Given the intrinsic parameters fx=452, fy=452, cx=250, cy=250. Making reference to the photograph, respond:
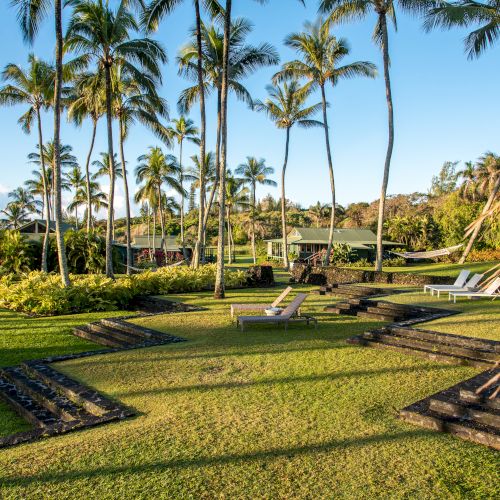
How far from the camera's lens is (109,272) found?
17750 mm

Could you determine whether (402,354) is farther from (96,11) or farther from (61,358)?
(96,11)

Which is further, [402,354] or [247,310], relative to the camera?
[247,310]

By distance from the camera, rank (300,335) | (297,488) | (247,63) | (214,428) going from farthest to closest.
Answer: (247,63) < (300,335) < (214,428) < (297,488)

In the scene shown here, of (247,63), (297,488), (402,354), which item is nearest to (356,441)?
(297,488)

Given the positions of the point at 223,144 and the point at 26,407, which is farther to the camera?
the point at 223,144

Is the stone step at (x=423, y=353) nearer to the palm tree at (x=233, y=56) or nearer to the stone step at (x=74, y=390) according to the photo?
the stone step at (x=74, y=390)

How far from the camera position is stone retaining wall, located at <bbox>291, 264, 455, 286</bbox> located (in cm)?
1728

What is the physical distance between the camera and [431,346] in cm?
748

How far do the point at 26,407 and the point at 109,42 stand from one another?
48.3 ft

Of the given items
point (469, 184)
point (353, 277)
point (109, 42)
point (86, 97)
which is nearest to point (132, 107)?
point (86, 97)

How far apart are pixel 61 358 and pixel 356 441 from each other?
511cm

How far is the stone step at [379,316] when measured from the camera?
1096cm

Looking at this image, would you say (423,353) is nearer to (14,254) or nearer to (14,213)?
(14,254)

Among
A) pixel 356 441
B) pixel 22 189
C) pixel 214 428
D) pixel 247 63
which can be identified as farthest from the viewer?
pixel 22 189
